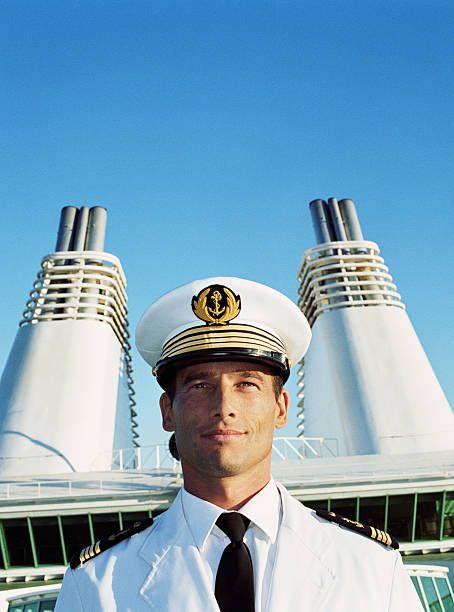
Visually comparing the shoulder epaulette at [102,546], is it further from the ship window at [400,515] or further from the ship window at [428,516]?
the ship window at [428,516]

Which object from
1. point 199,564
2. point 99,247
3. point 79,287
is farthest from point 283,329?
point 99,247

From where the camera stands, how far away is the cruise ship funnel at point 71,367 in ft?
132

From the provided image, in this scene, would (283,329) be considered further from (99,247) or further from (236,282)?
(99,247)

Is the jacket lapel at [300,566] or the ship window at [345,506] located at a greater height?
the ship window at [345,506]

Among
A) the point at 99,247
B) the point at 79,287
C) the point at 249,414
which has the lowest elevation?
the point at 249,414

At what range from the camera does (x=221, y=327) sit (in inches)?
135

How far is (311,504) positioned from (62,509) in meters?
10.7

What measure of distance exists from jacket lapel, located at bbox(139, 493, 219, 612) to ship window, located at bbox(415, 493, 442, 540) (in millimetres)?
26292

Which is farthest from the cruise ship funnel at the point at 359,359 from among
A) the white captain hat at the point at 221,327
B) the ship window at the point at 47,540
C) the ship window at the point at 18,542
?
the white captain hat at the point at 221,327

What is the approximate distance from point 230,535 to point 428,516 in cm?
2740

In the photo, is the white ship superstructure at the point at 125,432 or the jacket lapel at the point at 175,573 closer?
the jacket lapel at the point at 175,573

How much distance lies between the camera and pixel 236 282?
3721 mm

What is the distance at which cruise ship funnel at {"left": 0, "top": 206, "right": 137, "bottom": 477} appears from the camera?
40344 mm

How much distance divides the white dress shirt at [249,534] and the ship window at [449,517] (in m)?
Result: 26.7
